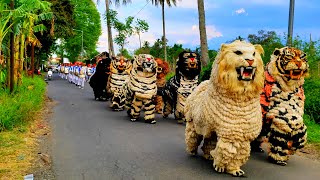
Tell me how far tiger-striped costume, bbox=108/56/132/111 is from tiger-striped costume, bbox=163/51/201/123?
3.54 metres

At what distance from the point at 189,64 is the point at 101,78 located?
7363 millimetres

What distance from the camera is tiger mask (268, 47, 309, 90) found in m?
7.44

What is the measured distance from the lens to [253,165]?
761 centimetres

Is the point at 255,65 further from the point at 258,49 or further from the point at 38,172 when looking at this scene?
the point at 38,172

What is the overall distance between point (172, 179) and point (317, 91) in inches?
273

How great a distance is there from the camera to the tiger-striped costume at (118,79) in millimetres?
15672

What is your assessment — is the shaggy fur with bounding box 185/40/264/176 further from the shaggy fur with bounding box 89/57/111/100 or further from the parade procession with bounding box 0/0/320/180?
the shaggy fur with bounding box 89/57/111/100

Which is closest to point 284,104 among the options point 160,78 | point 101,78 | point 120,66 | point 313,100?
point 313,100

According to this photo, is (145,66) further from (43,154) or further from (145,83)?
(43,154)

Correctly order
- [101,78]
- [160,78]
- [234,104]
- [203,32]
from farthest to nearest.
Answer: [101,78]
[203,32]
[160,78]
[234,104]

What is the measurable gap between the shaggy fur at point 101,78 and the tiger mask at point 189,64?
6.70 m

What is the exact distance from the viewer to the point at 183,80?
12.1 meters

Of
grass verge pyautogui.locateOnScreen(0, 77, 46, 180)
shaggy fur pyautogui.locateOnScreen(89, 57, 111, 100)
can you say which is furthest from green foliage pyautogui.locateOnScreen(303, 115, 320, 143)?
shaggy fur pyautogui.locateOnScreen(89, 57, 111, 100)

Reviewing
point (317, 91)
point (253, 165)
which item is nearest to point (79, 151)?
point (253, 165)
